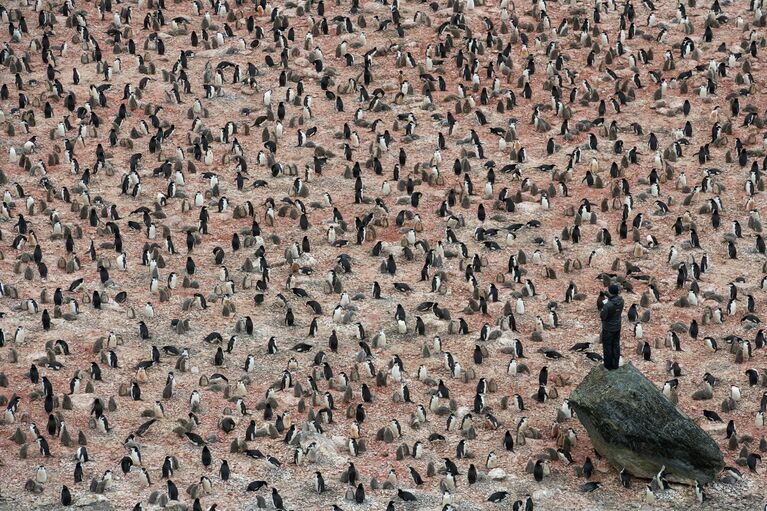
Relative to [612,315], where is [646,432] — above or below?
below

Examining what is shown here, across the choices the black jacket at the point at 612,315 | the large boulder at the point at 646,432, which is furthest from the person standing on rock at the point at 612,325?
the large boulder at the point at 646,432

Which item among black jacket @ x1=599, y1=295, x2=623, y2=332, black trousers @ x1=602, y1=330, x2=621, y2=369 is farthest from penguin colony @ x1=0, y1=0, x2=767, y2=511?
black jacket @ x1=599, y1=295, x2=623, y2=332

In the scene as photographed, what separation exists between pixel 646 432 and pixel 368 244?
1378cm

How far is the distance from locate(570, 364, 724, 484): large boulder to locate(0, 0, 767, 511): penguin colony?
1.59 feet

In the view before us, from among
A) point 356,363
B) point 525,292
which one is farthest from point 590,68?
point 356,363

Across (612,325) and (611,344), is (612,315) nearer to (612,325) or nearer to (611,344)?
(612,325)

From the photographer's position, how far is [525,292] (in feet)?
149

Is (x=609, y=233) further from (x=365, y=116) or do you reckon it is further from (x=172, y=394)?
(x=172, y=394)

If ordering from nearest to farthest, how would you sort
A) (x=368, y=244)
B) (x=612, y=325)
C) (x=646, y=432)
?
1. (x=646, y=432)
2. (x=612, y=325)
3. (x=368, y=244)

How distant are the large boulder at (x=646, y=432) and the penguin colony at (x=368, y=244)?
1.59 ft

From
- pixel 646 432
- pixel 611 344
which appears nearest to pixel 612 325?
pixel 611 344

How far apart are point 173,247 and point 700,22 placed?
936 inches

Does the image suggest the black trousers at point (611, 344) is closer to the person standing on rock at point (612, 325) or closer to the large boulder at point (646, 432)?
the person standing on rock at point (612, 325)

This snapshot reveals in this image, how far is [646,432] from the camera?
37.1 m
